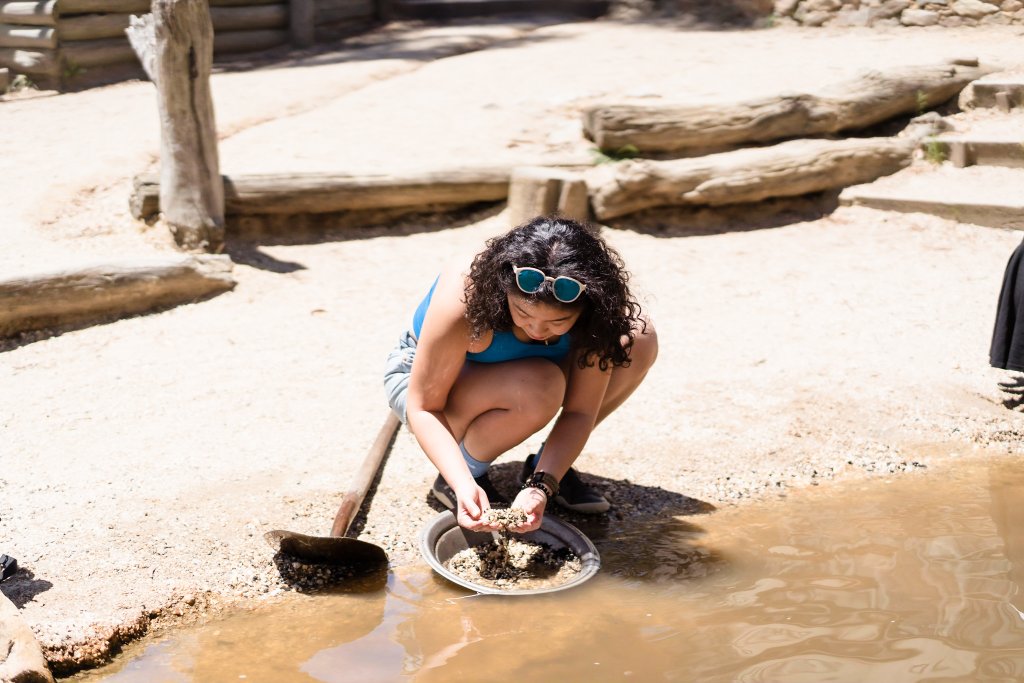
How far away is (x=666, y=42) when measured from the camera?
436 inches

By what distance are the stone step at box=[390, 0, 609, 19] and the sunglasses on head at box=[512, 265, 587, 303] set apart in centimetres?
1140

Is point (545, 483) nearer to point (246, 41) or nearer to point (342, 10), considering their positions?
point (246, 41)

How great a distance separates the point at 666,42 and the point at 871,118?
3.76 metres

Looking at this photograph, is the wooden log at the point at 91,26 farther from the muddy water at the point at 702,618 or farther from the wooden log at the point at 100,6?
the muddy water at the point at 702,618

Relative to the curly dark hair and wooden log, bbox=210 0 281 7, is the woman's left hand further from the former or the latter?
wooden log, bbox=210 0 281 7

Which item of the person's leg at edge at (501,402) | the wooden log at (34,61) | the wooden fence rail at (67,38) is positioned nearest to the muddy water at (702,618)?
the person's leg at edge at (501,402)

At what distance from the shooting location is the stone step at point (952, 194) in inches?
258

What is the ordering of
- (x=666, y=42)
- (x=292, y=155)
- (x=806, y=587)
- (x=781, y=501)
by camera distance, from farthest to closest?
(x=666, y=42)
(x=292, y=155)
(x=781, y=501)
(x=806, y=587)

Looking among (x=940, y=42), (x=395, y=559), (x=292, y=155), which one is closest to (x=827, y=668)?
(x=395, y=559)

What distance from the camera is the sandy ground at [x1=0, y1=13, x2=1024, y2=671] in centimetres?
343

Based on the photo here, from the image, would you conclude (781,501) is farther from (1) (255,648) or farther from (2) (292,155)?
(2) (292,155)

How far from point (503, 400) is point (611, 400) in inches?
18.3

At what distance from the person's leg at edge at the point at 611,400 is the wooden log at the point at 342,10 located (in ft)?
32.4

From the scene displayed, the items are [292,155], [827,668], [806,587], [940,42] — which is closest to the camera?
[827,668]
